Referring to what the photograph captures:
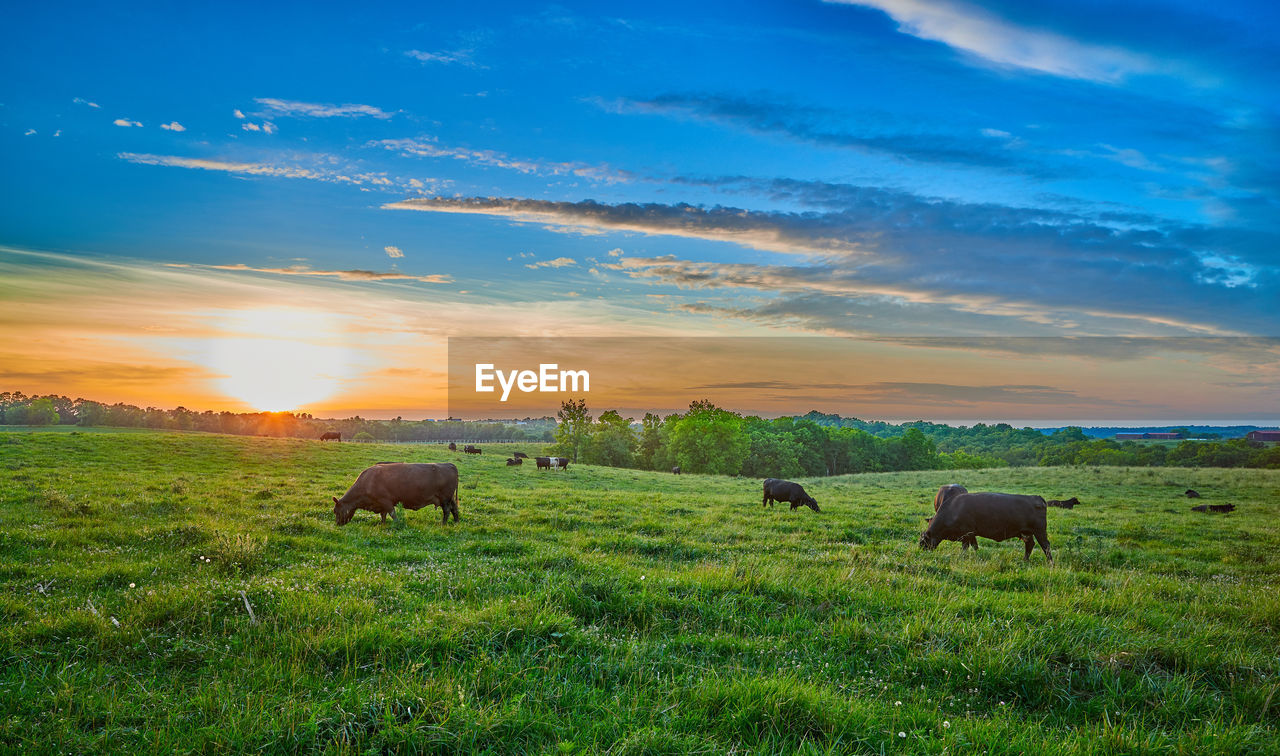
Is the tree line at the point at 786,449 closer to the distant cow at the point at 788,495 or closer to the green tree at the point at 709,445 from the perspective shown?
the green tree at the point at 709,445

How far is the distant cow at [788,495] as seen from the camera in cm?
2494

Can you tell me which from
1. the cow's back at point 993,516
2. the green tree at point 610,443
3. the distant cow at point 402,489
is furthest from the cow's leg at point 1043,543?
the green tree at point 610,443

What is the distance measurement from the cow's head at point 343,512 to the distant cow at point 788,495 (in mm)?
15993

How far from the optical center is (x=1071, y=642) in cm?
657

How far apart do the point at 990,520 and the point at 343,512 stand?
53.7 ft

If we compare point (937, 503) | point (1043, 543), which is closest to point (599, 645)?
point (1043, 543)

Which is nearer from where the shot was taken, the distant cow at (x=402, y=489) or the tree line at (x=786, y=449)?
the distant cow at (x=402, y=489)

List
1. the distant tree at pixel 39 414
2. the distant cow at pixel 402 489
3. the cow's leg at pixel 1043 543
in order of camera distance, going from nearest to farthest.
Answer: the cow's leg at pixel 1043 543 → the distant cow at pixel 402 489 → the distant tree at pixel 39 414

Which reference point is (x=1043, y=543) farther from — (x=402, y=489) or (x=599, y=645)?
(x=402, y=489)

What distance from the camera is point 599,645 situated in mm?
6086

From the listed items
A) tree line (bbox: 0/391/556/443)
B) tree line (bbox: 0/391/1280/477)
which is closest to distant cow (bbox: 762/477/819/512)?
tree line (bbox: 0/391/1280/477)

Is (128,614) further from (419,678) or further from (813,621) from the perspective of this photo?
(813,621)

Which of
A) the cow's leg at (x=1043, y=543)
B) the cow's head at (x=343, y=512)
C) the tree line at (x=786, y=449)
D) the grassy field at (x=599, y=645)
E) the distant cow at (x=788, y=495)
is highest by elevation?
the grassy field at (x=599, y=645)

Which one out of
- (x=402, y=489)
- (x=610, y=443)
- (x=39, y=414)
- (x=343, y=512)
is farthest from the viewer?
(x=39, y=414)
